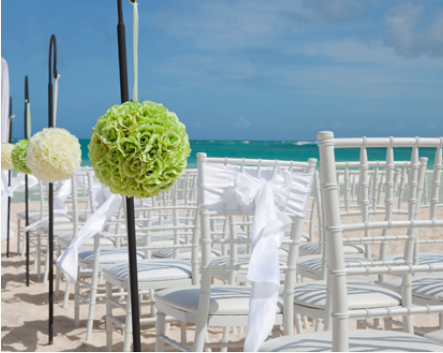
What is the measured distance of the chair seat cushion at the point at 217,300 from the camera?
5.12 ft

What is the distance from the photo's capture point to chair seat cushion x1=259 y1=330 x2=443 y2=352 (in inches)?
41.4

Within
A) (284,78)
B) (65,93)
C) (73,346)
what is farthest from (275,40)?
(73,346)

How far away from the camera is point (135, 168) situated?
1044mm

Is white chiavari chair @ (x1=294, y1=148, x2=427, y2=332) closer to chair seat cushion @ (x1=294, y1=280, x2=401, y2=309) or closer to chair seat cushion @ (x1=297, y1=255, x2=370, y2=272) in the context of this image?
chair seat cushion @ (x1=294, y1=280, x2=401, y2=309)

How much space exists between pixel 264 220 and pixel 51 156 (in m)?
1.01

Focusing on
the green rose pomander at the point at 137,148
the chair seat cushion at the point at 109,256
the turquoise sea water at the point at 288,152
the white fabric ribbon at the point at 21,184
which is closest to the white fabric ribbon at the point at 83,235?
the chair seat cushion at the point at 109,256

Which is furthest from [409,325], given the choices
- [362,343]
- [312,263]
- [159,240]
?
[159,240]

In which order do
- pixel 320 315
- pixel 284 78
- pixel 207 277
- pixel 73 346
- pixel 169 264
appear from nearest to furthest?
pixel 207 277 → pixel 320 315 → pixel 169 264 → pixel 73 346 → pixel 284 78

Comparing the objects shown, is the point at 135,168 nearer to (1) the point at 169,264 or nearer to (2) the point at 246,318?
(2) the point at 246,318

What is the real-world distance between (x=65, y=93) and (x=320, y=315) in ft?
129

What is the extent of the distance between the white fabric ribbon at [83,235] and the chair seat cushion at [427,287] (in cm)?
135

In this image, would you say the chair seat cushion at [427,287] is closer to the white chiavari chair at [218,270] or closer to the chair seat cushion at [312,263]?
the chair seat cushion at [312,263]

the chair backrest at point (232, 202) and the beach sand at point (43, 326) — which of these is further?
the beach sand at point (43, 326)

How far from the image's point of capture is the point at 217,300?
159cm
